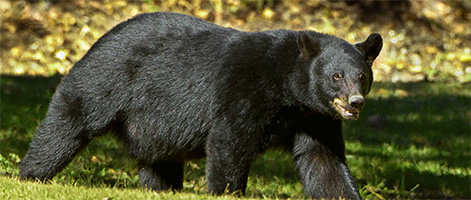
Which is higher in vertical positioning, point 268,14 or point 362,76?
point 268,14

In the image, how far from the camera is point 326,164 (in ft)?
18.9

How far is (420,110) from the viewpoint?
10.2 meters

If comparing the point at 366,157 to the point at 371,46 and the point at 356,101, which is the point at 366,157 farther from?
the point at 356,101

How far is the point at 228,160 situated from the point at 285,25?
9.57m

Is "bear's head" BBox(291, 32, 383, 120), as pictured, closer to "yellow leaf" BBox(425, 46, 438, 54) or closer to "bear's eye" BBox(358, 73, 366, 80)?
"bear's eye" BBox(358, 73, 366, 80)

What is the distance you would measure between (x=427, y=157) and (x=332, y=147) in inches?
115

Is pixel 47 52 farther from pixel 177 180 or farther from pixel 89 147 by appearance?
pixel 177 180

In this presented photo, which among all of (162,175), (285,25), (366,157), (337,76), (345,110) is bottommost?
(162,175)

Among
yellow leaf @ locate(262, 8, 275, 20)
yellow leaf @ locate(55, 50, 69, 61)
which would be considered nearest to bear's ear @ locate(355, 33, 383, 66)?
yellow leaf @ locate(55, 50, 69, 61)

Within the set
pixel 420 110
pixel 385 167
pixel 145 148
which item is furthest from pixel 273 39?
pixel 420 110

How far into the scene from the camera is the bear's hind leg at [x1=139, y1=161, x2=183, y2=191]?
6.64m

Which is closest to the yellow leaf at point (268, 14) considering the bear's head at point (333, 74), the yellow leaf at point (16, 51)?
the yellow leaf at point (16, 51)

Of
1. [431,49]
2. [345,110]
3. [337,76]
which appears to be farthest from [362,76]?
[431,49]

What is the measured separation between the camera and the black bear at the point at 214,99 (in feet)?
17.9
